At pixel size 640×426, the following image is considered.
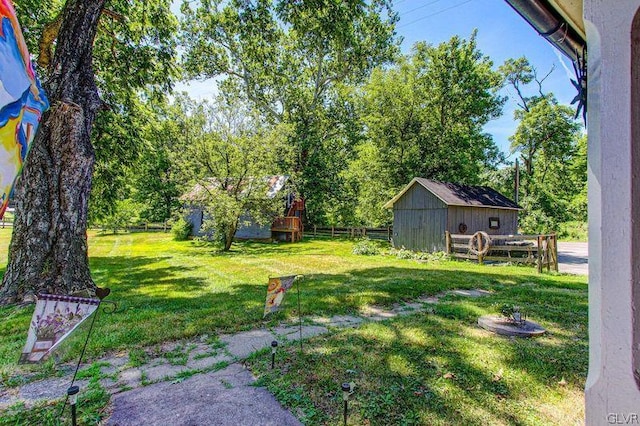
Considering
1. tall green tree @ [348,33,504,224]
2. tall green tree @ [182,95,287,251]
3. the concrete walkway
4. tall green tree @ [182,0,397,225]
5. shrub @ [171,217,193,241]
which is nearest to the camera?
the concrete walkway

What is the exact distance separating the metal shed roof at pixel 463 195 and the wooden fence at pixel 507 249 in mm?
1804

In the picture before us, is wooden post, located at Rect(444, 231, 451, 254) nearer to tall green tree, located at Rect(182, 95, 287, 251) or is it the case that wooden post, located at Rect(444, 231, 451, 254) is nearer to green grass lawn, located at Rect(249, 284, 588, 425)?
tall green tree, located at Rect(182, 95, 287, 251)

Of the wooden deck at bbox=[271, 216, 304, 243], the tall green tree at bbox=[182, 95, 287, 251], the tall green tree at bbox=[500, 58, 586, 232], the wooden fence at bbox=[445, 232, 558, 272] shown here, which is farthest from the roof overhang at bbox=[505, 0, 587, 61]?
the tall green tree at bbox=[500, 58, 586, 232]

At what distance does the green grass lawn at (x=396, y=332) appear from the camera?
2.78 metres

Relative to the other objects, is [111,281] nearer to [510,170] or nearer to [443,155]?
[443,155]

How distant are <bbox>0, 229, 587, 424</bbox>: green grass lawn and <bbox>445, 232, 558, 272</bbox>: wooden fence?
1908mm

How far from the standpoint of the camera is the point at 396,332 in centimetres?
435

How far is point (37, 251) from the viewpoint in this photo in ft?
18.2

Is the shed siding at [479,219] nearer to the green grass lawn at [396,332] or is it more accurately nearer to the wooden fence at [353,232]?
the green grass lawn at [396,332]

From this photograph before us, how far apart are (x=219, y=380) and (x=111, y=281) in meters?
6.96

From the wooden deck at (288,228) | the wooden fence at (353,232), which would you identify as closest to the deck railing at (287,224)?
the wooden deck at (288,228)

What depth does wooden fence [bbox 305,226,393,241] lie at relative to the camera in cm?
2283

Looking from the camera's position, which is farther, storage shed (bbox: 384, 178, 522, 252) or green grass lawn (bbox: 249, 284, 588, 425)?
storage shed (bbox: 384, 178, 522, 252)

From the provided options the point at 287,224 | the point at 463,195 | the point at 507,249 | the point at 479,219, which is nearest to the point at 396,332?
the point at 507,249
